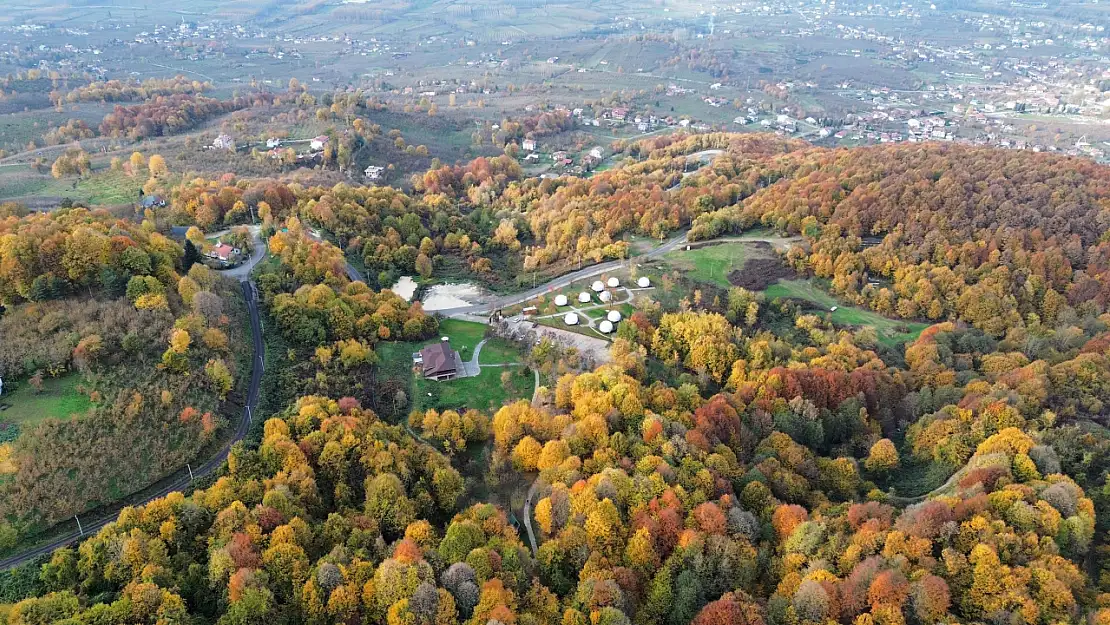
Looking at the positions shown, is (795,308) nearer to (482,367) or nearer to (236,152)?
(482,367)

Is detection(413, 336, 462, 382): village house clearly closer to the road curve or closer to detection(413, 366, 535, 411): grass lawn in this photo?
detection(413, 366, 535, 411): grass lawn

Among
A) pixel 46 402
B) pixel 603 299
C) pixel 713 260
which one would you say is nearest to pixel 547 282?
pixel 603 299

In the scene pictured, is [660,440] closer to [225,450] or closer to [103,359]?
[225,450]

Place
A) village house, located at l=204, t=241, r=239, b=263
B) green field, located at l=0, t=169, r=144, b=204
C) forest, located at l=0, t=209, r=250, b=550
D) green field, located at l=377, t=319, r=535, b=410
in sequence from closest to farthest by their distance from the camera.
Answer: forest, located at l=0, t=209, r=250, b=550
green field, located at l=377, t=319, r=535, b=410
village house, located at l=204, t=241, r=239, b=263
green field, located at l=0, t=169, r=144, b=204

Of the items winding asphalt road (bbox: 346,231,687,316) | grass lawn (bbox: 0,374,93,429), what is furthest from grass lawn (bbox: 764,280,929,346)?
grass lawn (bbox: 0,374,93,429)

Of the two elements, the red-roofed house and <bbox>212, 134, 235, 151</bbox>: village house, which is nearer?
the red-roofed house

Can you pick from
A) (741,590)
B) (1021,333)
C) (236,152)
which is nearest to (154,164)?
(236,152)

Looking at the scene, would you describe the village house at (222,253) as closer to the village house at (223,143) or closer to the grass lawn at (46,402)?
the grass lawn at (46,402)
